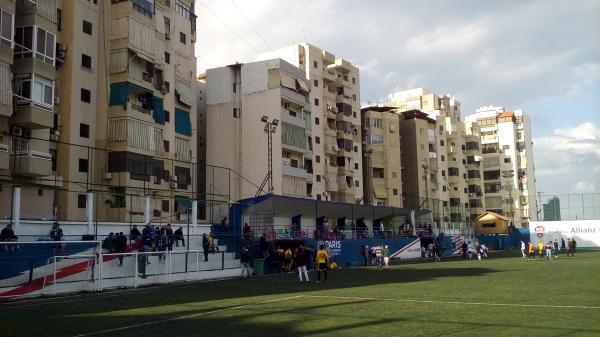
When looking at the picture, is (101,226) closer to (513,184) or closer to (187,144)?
(187,144)

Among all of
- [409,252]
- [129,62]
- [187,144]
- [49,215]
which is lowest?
[409,252]

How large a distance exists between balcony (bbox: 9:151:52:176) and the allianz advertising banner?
68241 mm

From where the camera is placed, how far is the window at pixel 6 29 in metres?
33.4

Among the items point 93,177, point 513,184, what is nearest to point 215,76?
point 93,177

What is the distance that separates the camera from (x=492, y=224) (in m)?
89.8

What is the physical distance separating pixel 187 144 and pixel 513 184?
80915 millimetres

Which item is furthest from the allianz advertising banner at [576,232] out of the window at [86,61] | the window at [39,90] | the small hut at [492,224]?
the window at [39,90]

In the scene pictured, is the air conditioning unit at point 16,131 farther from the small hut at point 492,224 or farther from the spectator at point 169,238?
the small hut at point 492,224

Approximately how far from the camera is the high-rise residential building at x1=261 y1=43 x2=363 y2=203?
242 feet

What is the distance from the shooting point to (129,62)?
44625 millimetres

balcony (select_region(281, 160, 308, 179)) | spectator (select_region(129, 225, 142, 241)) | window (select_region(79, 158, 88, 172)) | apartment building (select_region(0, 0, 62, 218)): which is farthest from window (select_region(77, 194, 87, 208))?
balcony (select_region(281, 160, 308, 179))

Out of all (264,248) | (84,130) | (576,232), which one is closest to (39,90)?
(84,130)

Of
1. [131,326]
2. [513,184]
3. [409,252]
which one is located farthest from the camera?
[513,184]

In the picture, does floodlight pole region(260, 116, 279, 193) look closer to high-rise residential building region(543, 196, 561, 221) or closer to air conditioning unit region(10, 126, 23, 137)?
air conditioning unit region(10, 126, 23, 137)
